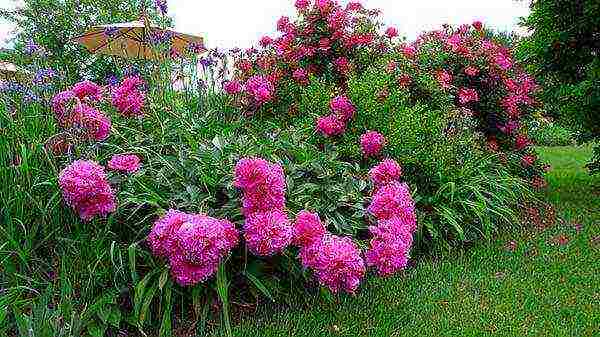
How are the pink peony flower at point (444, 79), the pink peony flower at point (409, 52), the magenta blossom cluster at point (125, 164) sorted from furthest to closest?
1. the pink peony flower at point (409, 52)
2. the pink peony flower at point (444, 79)
3. the magenta blossom cluster at point (125, 164)

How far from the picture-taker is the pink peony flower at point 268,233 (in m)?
3.14

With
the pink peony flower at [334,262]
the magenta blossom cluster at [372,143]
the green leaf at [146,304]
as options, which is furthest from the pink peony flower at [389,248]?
the magenta blossom cluster at [372,143]

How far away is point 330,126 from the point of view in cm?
507

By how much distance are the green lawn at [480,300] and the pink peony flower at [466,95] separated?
1628 millimetres

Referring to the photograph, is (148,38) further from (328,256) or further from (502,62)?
(502,62)

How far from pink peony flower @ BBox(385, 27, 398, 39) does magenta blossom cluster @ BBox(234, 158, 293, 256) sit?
3.77 m

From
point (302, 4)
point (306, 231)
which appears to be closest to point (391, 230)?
point (306, 231)

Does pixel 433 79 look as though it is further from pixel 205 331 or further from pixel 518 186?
pixel 205 331

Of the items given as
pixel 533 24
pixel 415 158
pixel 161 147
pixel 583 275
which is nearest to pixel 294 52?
pixel 415 158

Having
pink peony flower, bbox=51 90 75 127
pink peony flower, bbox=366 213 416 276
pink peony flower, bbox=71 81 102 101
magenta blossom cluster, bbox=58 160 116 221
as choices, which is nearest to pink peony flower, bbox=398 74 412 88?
pink peony flower, bbox=366 213 416 276

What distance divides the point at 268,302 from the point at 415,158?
6.26 feet

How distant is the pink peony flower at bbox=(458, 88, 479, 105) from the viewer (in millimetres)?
6312

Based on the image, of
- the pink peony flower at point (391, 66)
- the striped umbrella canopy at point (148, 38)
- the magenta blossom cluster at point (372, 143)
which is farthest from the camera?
the pink peony flower at point (391, 66)

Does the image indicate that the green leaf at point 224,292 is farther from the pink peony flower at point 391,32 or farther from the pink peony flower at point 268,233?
the pink peony flower at point 391,32
